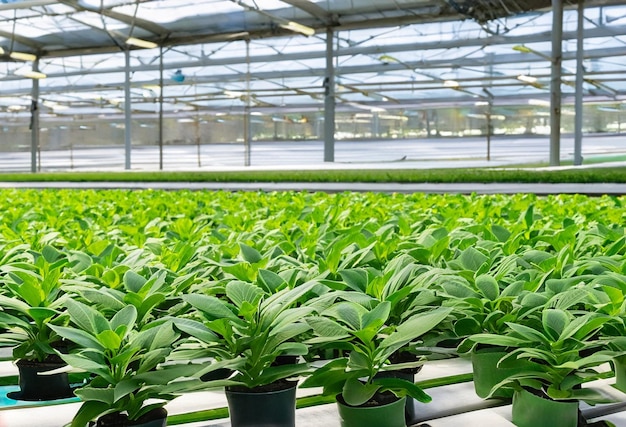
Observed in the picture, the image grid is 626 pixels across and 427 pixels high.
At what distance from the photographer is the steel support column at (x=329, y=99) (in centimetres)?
1347

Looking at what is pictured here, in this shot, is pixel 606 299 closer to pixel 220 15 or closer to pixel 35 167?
pixel 220 15

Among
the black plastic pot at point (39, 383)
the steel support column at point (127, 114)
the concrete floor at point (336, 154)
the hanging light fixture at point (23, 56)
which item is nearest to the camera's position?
the black plastic pot at point (39, 383)

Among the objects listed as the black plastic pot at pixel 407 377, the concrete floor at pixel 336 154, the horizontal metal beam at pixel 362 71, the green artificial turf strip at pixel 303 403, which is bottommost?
the green artificial turf strip at pixel 303 403

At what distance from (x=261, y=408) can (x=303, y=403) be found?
0.18m

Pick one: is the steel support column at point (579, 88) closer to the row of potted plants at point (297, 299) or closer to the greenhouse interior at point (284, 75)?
the greenhouse interior at point (284, 75)

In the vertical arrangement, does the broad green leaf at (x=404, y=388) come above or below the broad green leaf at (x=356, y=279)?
below

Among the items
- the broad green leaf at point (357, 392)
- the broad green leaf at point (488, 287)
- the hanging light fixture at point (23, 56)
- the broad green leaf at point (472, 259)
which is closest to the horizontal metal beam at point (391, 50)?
the hanging light fixture at point (23, 56)

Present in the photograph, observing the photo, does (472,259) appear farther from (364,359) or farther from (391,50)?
(391,50)

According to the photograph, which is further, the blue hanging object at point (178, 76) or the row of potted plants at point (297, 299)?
the blue hanging object at point (178, 76)

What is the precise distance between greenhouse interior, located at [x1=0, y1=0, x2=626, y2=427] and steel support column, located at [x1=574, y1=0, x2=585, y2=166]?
37mm

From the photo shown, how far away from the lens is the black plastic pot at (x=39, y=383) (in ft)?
3.45

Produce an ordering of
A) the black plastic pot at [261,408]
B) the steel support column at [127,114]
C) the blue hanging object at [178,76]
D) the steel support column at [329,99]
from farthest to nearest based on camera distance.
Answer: the steel support column at [127,114] → the blue hanging object at [178,76] → the steel support column at [329,99] → the black plastic pot at [261,408]

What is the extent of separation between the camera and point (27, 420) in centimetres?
92

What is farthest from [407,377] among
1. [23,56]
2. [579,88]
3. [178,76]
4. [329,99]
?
[23,56]
